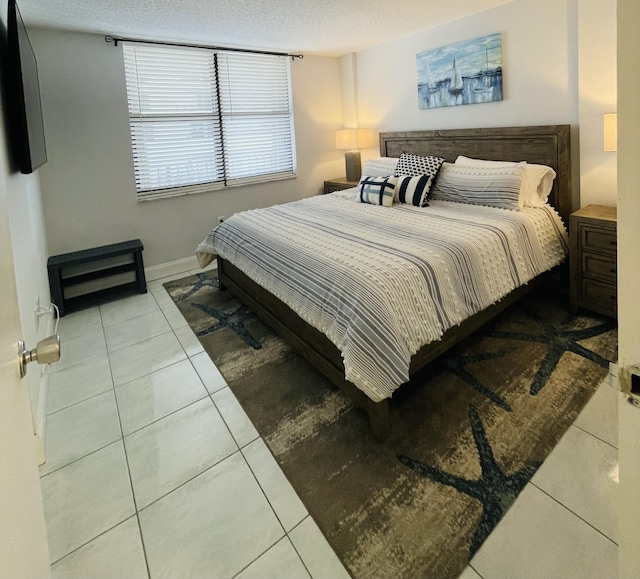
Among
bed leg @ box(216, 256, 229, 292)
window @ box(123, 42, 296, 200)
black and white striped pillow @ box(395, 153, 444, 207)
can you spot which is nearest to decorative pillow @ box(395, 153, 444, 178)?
black and white striped pillow @ box(395, 153, 444, 207)

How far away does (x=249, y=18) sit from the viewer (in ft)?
10.4

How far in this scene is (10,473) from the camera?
63 centimetres

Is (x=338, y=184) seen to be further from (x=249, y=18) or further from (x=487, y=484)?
(x=487, y=484)

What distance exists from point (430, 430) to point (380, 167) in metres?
2.81

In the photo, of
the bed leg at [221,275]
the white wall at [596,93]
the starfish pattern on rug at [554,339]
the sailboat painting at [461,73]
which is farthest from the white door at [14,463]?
the sailboat painting at [461,73]

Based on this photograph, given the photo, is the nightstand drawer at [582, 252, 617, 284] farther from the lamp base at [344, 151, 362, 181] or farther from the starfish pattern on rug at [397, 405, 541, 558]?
the lamp base at [344, 151, 362, 181]

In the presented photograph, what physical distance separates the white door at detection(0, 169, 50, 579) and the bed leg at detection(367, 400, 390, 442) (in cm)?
123

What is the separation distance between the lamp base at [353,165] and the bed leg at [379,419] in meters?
3.59

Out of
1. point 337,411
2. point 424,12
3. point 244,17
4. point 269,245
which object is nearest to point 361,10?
point 424,12

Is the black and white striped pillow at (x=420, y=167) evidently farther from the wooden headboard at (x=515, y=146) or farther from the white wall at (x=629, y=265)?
the white wall at (x=629, y=265)

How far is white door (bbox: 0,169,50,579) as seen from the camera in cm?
58

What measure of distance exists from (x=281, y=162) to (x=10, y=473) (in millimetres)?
4548

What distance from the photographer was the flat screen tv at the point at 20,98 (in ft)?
6.26

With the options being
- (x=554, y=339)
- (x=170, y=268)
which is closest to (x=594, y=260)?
(x=554, y=339)
